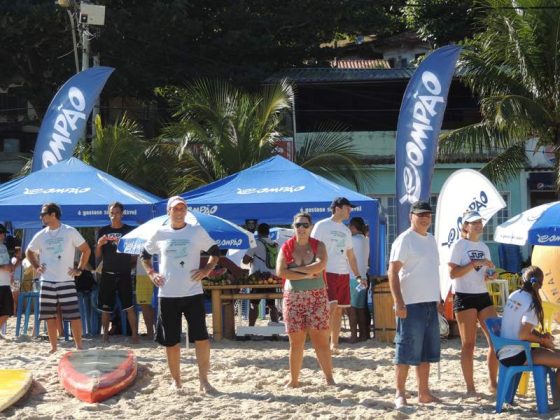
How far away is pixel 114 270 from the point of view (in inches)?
482

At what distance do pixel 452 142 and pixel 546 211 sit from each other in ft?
31.6

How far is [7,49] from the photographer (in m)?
24.8

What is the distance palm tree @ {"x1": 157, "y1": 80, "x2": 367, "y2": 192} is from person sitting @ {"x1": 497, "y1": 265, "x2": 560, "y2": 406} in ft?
41.4

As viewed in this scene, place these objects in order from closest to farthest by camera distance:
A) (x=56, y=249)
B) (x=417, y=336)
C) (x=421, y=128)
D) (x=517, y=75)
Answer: (x=417, y=336), (x=56, y=249), (x=421, y=128), (x=517, y=75)

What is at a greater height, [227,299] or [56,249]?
[56,249]

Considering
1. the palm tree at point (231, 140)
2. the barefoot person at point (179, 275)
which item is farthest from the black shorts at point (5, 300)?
the palm tree at point (231, 140)

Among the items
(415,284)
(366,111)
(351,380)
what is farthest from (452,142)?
(415,284)

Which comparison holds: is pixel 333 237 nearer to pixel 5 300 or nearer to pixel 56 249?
pixel 56 249

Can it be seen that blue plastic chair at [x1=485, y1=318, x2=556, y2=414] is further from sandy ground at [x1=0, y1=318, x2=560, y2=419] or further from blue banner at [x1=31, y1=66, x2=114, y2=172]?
blue banner at [x1=31, y1=66, x2=114, y2=172]

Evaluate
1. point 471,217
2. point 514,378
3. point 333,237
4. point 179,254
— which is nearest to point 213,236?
point 333,237

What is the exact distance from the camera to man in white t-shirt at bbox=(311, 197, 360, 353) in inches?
420

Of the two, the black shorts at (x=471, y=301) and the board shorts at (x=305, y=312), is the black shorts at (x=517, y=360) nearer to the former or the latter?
the black shorts at (x=471, y=301)

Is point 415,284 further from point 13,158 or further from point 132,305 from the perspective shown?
point 13,158

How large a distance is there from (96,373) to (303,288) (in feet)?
6.49
